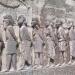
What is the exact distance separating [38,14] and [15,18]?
803 mm

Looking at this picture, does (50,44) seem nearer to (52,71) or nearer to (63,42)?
(63,42)

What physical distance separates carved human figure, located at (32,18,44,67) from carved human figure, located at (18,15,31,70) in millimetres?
257

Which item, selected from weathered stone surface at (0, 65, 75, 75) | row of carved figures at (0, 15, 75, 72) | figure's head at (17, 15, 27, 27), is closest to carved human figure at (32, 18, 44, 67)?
row of carved figures at (0, 15, 75, 72)

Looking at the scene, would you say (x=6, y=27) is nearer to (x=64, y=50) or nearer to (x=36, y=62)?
(x=36, y=62)

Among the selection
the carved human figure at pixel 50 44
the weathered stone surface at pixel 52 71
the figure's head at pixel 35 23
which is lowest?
the weathered stone surface at pixel 52 71

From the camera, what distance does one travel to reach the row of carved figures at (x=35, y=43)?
6.27 meters

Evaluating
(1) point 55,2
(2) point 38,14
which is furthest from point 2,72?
(1) point 55,2

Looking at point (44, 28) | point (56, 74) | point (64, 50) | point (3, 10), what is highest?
point (3, 10)

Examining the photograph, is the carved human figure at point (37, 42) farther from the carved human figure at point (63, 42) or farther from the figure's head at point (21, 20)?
the carved human figure at point (63, 42)

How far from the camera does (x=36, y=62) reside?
688 centimetres

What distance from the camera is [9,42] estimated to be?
6.29 m

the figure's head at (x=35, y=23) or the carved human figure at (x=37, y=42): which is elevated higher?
the figure's head at (x=35, y=23)

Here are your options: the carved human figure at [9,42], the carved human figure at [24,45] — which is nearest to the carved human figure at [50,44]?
the carved human figure at [24,45]

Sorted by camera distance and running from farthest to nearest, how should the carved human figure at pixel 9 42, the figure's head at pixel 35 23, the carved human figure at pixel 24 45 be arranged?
1. the figure's head at pixel 35 23
2. the carved human figure at pixel 24 45
3. the carved human figure at pixel 9 42
